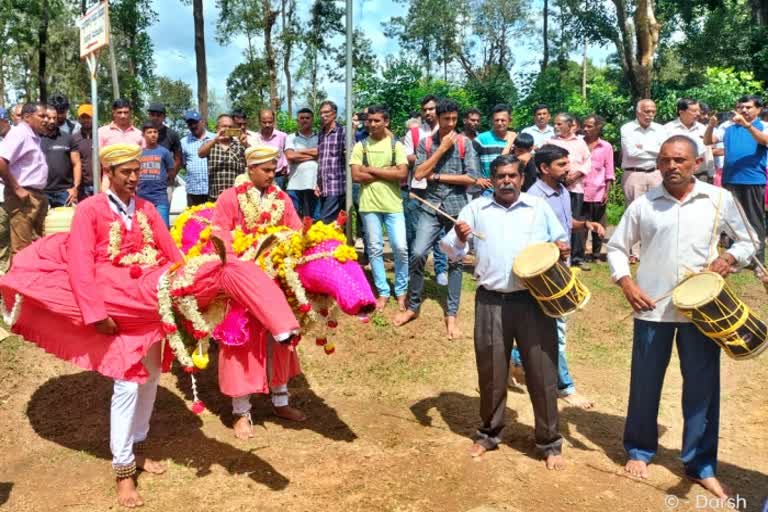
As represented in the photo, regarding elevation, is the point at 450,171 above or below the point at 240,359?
above

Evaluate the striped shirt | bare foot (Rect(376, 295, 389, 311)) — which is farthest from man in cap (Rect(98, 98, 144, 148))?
the striped shirt

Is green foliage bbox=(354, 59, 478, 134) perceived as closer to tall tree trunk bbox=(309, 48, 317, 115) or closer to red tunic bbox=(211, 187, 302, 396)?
red tunic bbox=(211, 187, 302, 396)

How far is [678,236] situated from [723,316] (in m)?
0.57

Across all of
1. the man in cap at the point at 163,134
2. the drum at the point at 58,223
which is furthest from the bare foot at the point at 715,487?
the man in cap at the point at 163,134

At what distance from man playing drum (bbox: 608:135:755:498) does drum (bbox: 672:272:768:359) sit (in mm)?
202

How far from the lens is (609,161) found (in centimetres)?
910

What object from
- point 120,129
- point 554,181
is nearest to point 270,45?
point 120,129

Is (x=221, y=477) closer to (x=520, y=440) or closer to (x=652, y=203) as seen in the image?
(x=520, y=440)

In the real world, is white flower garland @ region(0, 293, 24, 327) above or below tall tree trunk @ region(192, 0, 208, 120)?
below

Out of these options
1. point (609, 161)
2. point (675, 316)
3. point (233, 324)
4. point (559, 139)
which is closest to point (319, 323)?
point (233, 324)

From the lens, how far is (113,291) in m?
3.85

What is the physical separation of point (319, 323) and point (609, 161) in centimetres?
611

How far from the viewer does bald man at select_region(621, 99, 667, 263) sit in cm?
864

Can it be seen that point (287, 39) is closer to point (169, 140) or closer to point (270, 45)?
point (270, 45)
